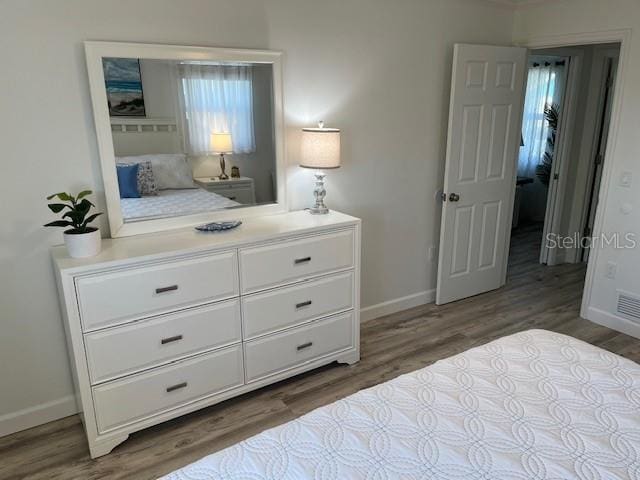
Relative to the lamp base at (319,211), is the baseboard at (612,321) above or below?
below

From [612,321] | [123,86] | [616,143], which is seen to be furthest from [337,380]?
[616,143]

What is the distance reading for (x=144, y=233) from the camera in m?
2.52

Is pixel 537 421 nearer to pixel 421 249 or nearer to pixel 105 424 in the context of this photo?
A: pixel 105 424

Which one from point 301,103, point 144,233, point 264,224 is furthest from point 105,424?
point 301,103

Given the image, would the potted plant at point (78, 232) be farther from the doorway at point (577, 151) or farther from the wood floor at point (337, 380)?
the doorway at point (577, 151)

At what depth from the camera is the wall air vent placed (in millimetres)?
3338

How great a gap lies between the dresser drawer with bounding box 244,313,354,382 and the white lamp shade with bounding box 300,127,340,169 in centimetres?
98

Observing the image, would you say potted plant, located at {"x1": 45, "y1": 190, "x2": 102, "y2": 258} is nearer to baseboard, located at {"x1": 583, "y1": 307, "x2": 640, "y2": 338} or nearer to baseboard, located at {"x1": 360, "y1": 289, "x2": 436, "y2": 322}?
baseboard, located at {"x1": 360, "y1": 289, "x2": 436, "y2": 322}

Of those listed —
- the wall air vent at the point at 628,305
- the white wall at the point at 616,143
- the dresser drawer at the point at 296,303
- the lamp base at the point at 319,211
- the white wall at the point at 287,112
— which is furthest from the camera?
the wall air vent at the point at 628,305

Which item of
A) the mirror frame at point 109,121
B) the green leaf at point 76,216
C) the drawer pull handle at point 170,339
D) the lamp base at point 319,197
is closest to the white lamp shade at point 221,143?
the mirror frame at point 109,121

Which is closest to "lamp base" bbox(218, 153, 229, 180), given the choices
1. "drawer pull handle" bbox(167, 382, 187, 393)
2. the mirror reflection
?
the mirror reflection

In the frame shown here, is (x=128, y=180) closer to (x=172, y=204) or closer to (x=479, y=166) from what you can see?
(x=172, y=204)

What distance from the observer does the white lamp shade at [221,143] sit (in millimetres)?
2692

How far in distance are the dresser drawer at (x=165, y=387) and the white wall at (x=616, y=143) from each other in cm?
283
